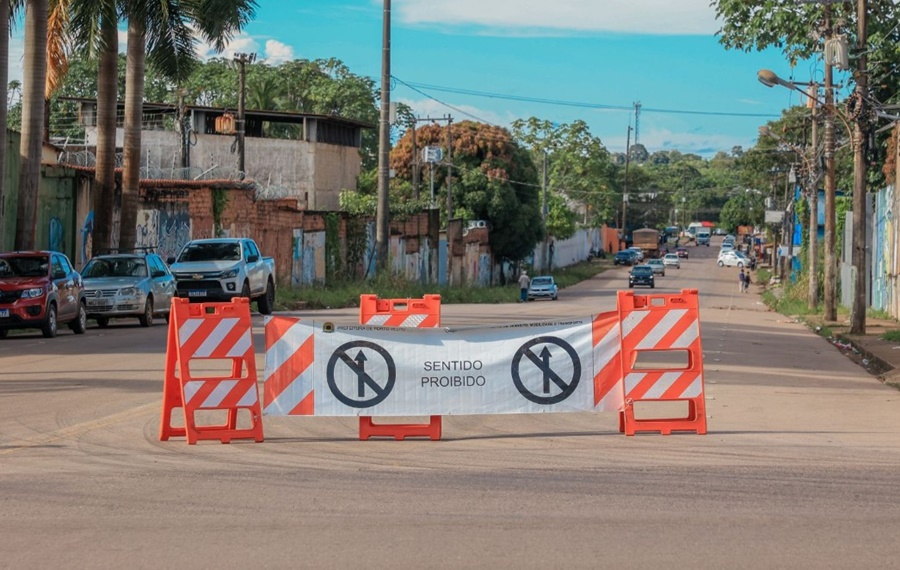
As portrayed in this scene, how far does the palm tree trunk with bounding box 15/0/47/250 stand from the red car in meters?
5.44

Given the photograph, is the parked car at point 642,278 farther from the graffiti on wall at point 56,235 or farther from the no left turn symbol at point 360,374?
the no left turn symbol at point 360,374

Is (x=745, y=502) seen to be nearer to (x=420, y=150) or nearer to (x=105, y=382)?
(x=105, y=382)

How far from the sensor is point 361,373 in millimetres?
11797

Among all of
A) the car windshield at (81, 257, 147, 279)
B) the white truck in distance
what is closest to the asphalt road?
the car windshield at (81, 257, 147, 279)

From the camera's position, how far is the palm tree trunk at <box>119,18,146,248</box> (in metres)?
36.3

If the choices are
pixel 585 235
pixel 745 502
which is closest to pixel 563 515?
pixel 745 502

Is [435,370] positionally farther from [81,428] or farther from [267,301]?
[267,301]

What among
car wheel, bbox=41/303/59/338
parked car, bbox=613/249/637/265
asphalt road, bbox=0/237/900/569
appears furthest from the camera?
parked car, bbox=613/249/637/265

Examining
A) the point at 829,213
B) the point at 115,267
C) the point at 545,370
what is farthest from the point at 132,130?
the point at 545,370

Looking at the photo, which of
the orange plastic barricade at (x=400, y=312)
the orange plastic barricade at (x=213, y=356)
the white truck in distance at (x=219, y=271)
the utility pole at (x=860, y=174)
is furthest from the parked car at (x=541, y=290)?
the orange plastic barricade at (x=213, y=356)

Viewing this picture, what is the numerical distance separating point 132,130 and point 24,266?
39.3 feet

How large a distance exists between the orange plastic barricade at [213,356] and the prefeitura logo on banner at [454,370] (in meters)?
0.64

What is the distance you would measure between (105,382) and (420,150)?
2653 inches

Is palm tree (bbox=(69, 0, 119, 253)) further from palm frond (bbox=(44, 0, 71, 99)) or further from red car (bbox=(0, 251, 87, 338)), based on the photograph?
red car (bbox=(0, 251, 87, 338))
